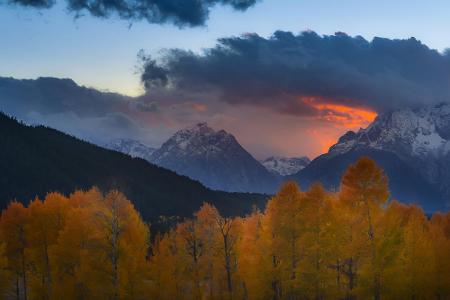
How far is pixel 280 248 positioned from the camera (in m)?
51.2

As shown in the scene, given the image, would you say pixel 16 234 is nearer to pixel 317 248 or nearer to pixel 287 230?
pixel 287 230

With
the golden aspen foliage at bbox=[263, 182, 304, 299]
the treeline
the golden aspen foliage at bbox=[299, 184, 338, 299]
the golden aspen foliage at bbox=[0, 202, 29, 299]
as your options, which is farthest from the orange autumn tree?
the golden aspen foliage at bbox=[299, 184, 338, 299]

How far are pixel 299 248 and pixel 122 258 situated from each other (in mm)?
17848

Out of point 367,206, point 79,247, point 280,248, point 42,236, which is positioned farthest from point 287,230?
point 42,236

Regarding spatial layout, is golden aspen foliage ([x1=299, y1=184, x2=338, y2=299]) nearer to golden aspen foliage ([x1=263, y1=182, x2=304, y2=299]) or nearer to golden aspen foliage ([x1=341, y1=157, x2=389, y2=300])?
golden aspen foliage ([x1=263, y1=182, x2=304, y2=299])

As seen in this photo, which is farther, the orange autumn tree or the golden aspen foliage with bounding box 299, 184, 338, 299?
the golden aspen foliage with bounding box 299, 184, 338, 299

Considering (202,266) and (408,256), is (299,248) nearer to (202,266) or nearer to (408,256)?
(408,256)

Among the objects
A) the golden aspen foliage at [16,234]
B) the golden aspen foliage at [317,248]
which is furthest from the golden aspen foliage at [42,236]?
the golden aspen foliage at [317,248]

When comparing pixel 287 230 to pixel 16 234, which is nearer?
pixel 287 230

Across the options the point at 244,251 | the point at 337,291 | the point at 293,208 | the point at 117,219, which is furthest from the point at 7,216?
the point at 337,291

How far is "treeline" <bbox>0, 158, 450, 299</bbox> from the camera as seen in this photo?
1828 inches

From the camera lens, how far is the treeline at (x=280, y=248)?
46.4 m

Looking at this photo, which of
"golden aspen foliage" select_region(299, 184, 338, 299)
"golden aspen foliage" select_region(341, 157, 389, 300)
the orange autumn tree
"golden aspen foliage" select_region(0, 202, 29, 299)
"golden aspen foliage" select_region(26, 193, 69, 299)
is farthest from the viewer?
"golden aspen foliage" select_region(0, 202, 29, 299)

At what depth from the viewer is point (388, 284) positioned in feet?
153
